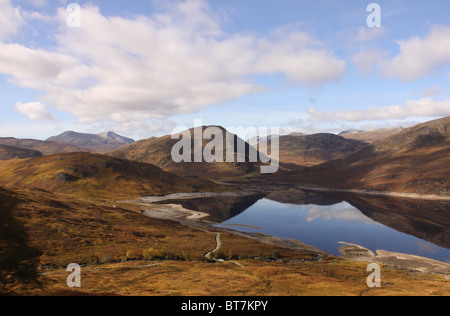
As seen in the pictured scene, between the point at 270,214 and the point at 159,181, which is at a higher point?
the point at 159,181

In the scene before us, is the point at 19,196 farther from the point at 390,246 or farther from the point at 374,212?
the point at 374,212

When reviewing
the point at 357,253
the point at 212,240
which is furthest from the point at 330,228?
the point at 212,240

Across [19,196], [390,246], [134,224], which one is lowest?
[390,246]

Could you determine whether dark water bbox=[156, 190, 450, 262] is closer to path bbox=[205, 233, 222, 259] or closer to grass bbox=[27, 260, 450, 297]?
path bbox=[205, 233, 222, 259]

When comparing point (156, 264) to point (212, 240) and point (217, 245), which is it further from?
point (212, 240)

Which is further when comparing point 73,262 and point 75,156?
point 75,156

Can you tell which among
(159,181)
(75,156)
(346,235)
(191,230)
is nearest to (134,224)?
(191,230)
